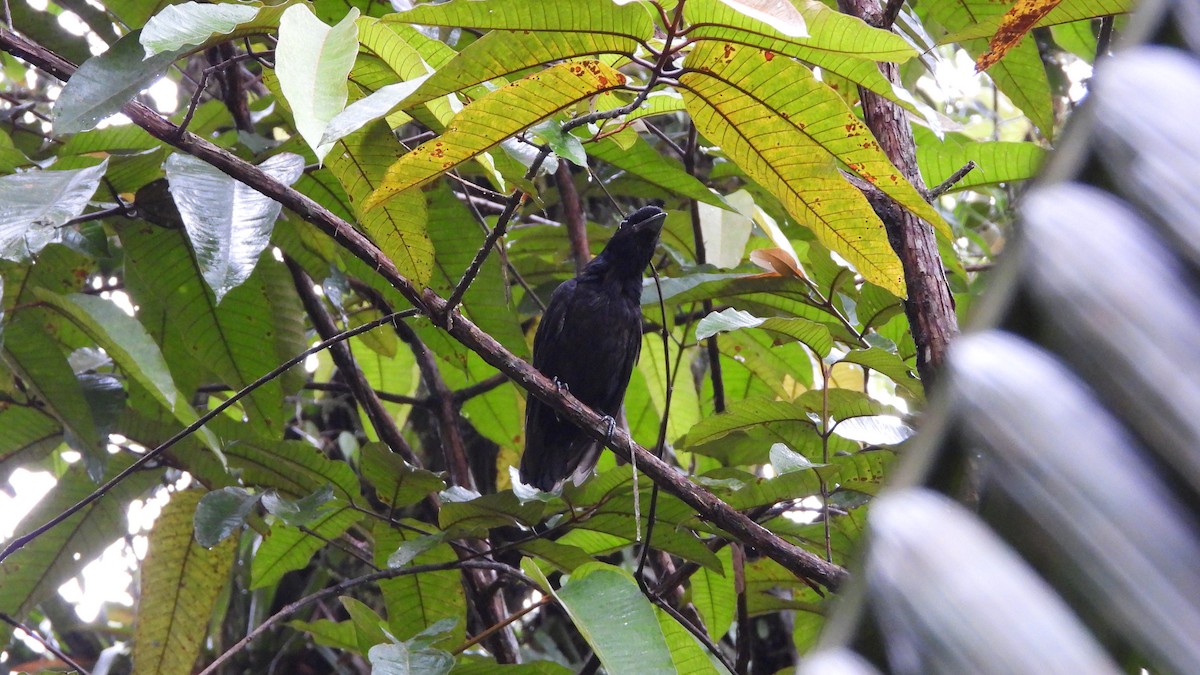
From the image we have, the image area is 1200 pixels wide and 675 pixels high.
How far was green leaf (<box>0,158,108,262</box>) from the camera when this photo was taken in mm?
1879

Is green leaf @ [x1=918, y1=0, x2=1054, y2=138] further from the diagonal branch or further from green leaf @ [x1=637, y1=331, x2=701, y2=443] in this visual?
green leaf @ [x1=637, y1=331, x2=701, y2=443]

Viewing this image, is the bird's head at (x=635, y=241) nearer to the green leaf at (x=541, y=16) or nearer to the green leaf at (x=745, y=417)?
the green leaf at (x=745, y=417)

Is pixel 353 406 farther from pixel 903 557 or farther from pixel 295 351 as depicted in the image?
pixel 903 557

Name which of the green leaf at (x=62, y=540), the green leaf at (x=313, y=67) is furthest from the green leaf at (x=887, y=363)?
the green leaf at (x=62, y=540)

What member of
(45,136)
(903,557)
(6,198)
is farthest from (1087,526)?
A: (45,136)

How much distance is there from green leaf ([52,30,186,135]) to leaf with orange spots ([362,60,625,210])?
50cm

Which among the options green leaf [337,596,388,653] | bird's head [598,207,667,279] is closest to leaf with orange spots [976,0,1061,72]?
bird's head [598,207,667,279]

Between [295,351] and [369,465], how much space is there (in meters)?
0.52

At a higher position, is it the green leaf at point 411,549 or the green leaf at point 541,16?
the green leaf at point 541,16

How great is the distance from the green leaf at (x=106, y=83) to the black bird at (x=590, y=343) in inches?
93.3

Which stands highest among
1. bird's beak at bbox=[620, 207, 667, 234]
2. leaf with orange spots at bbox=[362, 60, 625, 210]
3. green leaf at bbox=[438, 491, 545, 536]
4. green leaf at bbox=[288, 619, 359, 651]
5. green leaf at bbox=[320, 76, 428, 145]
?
green leaf at bbox=[320, 76, 428, 145]

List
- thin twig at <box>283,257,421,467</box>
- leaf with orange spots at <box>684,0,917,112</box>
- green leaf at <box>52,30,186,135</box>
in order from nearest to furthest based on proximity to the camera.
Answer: leaf with orange spots at <box>684,0,917,112</box> < green leaf at <box>52,30,186,135</box> < thin twig at <box>283,257,421,467</box>

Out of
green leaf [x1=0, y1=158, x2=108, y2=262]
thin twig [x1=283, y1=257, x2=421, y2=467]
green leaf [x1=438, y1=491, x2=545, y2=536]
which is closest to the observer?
green leaf [x1=0, y1=158, x2=108, y2=262]

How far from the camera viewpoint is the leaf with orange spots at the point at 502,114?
150 centimetres
